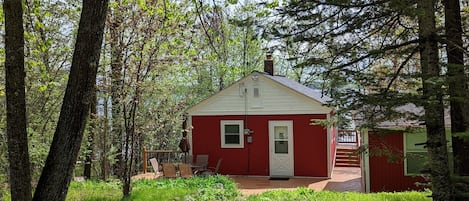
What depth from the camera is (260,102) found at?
14578 mm

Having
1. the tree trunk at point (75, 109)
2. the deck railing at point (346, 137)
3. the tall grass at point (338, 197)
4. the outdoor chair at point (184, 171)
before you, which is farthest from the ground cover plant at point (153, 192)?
the deck railing at point (346, 137)

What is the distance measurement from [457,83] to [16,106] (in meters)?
3.89

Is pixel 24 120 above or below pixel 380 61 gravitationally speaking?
below

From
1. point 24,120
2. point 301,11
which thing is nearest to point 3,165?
point 24,120

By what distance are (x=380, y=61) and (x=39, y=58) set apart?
26.8 ft

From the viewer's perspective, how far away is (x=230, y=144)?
14844mm

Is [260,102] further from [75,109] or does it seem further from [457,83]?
[75,109]

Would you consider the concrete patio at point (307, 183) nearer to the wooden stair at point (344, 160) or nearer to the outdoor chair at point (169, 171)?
the wooden stair at point (344, 160)

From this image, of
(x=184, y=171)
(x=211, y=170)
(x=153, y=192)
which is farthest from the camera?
(x=211, y=170)

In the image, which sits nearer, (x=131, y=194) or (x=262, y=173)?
(x=131, y=194)

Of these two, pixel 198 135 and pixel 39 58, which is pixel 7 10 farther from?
pixel 198 135

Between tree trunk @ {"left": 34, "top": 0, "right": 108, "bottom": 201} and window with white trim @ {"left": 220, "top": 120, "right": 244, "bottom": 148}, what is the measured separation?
11822mm

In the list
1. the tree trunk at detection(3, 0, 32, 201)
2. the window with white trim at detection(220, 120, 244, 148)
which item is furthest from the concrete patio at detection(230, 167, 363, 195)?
the tree trunk at detection(3, 0, 32, 201)

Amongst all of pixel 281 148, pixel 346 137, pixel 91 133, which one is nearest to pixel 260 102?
pixel 281 148
